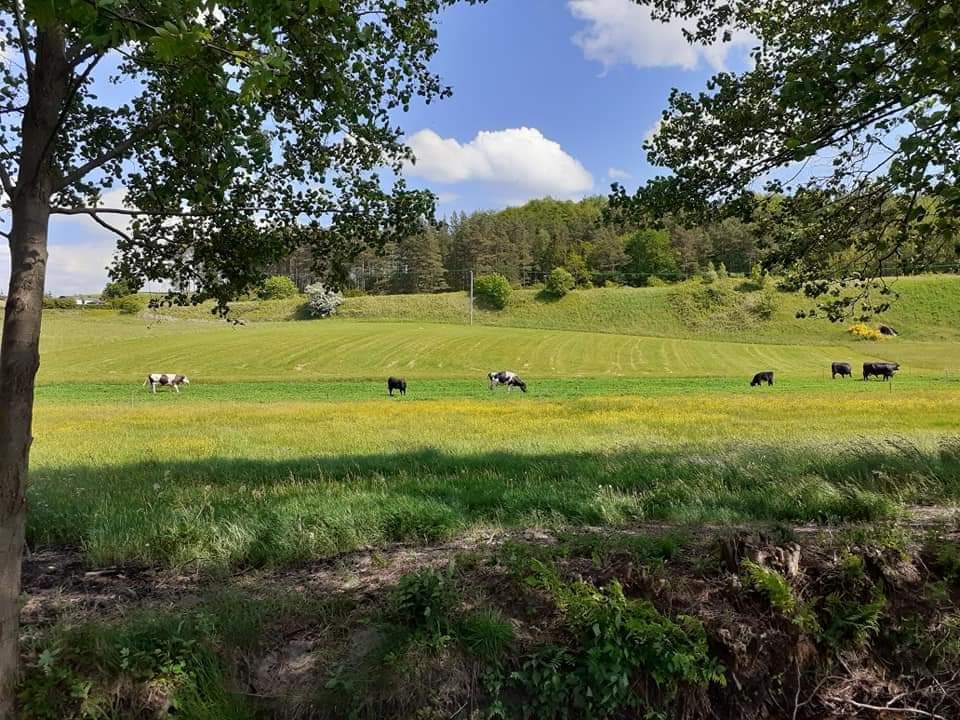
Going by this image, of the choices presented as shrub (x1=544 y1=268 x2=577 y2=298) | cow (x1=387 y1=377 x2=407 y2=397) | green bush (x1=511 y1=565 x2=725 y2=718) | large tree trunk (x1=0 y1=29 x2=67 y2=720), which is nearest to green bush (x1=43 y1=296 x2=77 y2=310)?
shrub (x1=544 y1=268 x2=577 y2=298)

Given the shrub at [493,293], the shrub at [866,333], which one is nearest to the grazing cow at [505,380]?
the shrub at [866,333]

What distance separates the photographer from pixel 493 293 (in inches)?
4050

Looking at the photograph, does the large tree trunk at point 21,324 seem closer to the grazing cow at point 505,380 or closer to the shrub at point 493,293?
the grazing cow at point 505,380

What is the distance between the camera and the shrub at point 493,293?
102 meters

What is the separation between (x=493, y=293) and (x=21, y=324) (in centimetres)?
10018

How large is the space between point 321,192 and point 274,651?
402cm

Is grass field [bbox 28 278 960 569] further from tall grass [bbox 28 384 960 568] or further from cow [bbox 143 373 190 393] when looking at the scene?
cow [bbox 143 373 190 393]

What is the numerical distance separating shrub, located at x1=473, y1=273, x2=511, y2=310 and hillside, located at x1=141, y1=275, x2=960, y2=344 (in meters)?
1.77

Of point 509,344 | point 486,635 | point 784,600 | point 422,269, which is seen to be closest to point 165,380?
point 509,344

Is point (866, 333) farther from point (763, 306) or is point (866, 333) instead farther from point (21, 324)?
point (21, 324)

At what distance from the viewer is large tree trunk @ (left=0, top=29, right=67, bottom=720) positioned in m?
3.47

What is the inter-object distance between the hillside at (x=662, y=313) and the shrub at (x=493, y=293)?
1.77 metres

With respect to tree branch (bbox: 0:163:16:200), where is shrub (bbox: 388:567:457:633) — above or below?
below

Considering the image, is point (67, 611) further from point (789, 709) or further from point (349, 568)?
point (789, 709)
